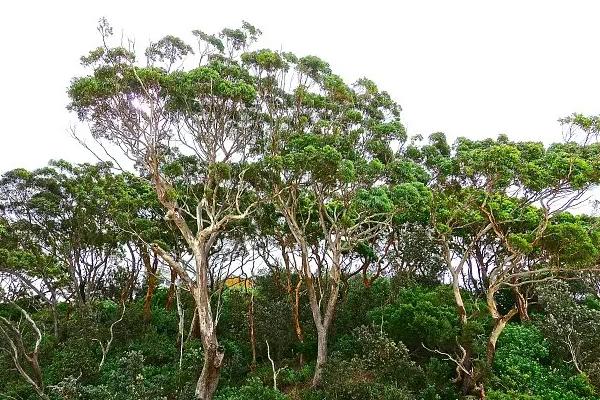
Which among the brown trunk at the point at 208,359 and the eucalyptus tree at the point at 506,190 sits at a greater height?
the eucalyptus tree at the point at 506,190

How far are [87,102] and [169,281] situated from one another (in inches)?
383

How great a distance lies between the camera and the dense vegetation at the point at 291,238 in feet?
44.3

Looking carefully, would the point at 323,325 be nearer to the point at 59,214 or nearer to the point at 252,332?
the point at 252,332

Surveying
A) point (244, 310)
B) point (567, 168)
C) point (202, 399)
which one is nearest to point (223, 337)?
point (244, 310)

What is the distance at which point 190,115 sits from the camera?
586 inches

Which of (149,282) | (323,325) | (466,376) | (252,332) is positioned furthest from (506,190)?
(149,282)

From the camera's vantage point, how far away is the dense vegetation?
13508 mm

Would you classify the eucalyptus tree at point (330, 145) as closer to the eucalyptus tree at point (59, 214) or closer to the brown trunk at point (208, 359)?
the brown trunk at point (208, 359)

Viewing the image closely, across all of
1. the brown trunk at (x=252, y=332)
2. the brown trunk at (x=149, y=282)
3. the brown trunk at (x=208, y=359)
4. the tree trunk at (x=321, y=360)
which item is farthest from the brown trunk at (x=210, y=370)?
the brown trunk at (x=149, y=282)

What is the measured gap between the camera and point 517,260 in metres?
13.3

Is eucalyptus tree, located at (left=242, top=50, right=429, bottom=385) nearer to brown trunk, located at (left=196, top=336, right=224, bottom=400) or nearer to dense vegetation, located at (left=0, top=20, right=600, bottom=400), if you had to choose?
dense vegetation, located at (left=0, top=20, right=600, bottom=400)

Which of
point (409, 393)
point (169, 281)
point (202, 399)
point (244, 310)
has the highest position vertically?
point (169, 281)

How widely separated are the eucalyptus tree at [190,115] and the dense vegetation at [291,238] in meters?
0.06

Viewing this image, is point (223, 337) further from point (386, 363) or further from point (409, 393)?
point (409, 393)
